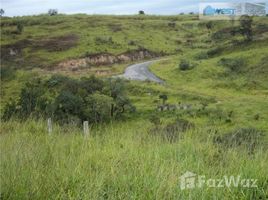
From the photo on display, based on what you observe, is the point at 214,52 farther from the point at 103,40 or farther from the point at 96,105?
the point at 96,105

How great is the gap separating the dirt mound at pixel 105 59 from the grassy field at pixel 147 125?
1.78 m

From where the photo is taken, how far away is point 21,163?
4734mm

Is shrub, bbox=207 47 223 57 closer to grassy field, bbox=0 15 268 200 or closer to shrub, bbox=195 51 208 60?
grassy field, bbox=0 15 268 200

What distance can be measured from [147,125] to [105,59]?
79660 millimetres

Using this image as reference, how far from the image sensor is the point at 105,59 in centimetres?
9338

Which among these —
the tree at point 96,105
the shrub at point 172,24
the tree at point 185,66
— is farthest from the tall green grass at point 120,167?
the shrub at point 172,24

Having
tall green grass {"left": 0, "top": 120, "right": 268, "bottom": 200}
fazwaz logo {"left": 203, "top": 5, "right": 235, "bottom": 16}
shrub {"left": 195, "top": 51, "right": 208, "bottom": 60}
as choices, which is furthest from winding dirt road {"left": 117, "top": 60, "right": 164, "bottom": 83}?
tall green grass {"left": 0, "top": 120, "right": 268, "bottom": 200}

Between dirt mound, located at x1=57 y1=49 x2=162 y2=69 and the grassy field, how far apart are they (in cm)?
178

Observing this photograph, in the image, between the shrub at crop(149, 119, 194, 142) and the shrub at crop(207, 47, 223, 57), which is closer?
the shrub at crop(149, 119, 194, 142)

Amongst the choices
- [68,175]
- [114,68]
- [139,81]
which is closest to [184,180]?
[68,175]

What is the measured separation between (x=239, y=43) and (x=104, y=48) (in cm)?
2966

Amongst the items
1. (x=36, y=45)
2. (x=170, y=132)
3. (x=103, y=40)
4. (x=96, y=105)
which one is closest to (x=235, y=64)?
(x=96, y=105)

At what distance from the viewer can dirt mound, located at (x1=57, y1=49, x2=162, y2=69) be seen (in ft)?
292

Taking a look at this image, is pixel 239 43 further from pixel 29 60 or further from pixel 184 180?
pixel 184 180
